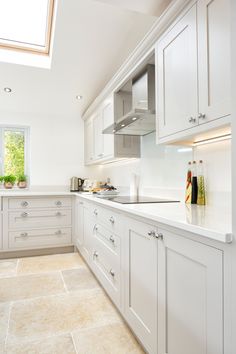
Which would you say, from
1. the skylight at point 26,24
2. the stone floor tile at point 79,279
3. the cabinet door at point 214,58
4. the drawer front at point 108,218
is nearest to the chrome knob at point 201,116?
the cabinet door at point 214,58

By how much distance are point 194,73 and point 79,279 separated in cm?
229

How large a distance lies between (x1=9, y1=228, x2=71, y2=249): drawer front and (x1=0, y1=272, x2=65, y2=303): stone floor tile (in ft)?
2.66

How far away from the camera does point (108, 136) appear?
3.12m

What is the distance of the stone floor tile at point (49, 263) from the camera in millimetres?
3060

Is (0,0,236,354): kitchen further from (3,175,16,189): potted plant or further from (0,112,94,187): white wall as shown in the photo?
(3,175,16,189): potted plant

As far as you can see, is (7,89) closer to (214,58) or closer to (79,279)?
(79,279)

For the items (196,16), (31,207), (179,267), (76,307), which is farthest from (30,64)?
(179,267)

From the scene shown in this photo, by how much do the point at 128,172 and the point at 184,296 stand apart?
2.35 m

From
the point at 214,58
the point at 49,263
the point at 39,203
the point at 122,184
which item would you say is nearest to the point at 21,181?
the point at 39,203

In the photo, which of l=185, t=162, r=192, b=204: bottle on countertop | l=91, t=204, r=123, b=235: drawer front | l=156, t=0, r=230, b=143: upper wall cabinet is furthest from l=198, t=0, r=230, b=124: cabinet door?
l=91, t=204, r=123, b=235: drawer front

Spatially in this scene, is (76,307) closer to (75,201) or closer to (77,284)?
(77,284)

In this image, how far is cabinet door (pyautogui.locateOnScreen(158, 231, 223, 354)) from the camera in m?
0.87

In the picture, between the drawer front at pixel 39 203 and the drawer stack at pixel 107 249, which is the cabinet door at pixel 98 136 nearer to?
the drawer front at pixel 39 203

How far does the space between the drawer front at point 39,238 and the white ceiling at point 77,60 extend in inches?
73.8
